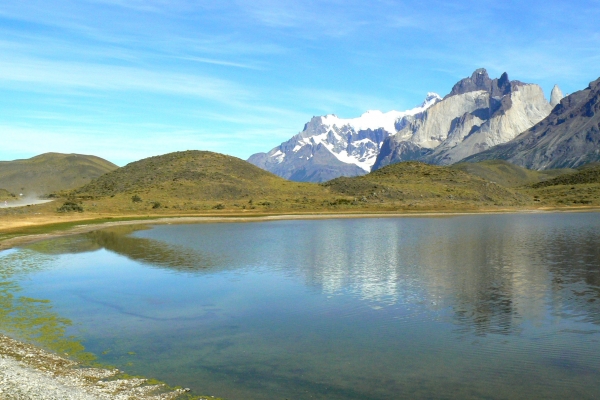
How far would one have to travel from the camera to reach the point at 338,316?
1049 inches

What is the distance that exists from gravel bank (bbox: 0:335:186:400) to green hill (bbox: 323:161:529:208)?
133393 millimetres

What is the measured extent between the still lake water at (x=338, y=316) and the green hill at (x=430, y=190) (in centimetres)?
9976

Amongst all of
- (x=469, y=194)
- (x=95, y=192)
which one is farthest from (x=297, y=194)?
(x=95, y=192)

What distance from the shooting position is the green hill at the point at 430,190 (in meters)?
154

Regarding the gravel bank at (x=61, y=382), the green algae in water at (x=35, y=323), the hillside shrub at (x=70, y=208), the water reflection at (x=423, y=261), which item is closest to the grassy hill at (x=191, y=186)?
the hillside shrub at (x=70, y=208)

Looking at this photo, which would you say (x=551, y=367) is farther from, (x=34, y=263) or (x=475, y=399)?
(x=34, y=263)

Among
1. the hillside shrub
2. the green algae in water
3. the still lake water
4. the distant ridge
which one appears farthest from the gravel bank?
the distant ridge

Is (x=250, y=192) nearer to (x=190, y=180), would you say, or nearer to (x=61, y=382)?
(x=190, y=180)

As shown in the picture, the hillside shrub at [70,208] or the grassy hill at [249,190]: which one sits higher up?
the grassy hill at [249,190]

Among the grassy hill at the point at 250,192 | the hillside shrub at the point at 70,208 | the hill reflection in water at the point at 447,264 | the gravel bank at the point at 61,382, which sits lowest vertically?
the gravel bank at the point at 61,382

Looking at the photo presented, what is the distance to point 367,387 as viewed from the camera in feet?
56.6

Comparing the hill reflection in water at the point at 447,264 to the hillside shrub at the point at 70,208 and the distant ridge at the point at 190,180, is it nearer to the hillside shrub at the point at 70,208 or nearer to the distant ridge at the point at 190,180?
the hillside shrub at the point at 70,208

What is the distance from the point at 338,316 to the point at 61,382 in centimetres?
1354

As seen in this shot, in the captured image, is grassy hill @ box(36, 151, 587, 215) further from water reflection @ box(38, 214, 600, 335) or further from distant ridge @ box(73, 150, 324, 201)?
water reflection @ box(38, 214, 600, 335)
